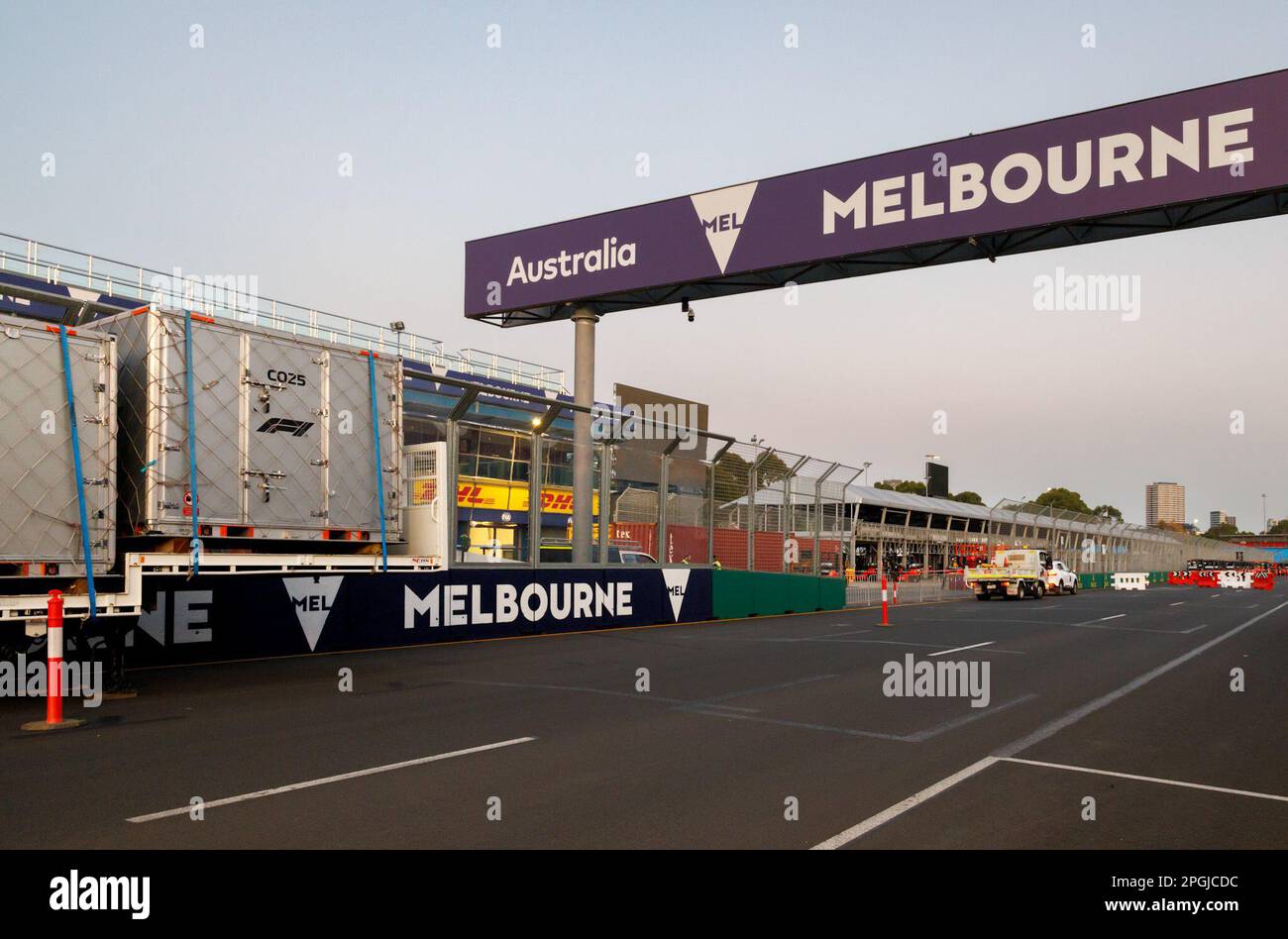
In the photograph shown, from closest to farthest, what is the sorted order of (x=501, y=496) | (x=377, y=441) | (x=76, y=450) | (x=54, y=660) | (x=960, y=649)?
(x=54, y=660) < (x=76, y=450) < (x=377, y=441) < (x=960, y=649) < (x=501, y=496)

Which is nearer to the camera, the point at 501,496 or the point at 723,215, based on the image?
the point at 501,496

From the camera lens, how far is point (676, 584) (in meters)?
22.2

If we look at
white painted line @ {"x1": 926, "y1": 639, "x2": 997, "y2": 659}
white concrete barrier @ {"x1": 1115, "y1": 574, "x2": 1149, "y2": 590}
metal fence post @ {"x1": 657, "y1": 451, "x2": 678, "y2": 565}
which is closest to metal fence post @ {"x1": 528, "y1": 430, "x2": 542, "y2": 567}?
metal fence post @ {"x1": 657, "y1": 451, "x2": 678, "y2": 565}

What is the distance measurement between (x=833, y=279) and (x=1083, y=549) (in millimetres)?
46623

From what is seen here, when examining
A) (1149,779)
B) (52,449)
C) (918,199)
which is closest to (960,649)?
(918,199)

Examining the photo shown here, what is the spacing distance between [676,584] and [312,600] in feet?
31.4

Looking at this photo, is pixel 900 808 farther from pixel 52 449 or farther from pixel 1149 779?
pixel 52 449

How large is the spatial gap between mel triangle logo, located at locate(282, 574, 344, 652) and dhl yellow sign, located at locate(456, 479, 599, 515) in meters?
2.61

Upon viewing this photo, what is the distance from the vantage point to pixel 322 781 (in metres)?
6.59

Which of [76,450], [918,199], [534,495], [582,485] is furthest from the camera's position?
[582,485]

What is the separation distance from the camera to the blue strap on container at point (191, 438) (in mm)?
10117

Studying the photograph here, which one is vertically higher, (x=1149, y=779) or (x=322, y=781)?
(x=322, y=781)

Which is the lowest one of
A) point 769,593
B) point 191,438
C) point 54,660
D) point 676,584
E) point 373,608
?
point 769,593

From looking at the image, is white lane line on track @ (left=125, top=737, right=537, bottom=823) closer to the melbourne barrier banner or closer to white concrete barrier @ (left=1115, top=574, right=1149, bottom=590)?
the melbourne barrier banner
